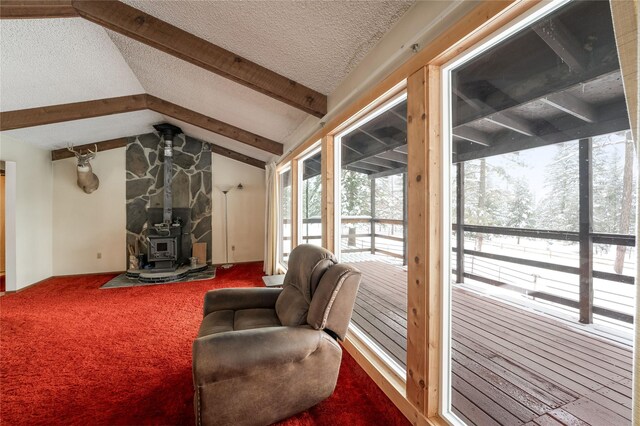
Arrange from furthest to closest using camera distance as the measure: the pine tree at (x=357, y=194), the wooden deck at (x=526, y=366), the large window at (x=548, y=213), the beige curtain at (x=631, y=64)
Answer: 1. the pine tree at (x=357, y=194)
2. the wooden deck at (x=526, y=366)
3. the large window at (x=548, y=213)
4. the beige curtain at (x=631, y=64)

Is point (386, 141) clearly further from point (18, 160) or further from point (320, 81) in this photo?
point (18, 160)

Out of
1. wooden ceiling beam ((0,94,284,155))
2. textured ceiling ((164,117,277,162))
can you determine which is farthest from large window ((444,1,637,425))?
textured ceiling ((164,117,277,162))

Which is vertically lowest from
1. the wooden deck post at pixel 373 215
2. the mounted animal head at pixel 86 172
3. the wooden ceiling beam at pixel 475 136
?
the wooden deck post at pixel 373 215

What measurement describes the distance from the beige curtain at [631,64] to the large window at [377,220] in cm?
147

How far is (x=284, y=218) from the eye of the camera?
209 inches

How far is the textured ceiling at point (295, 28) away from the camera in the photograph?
153cm

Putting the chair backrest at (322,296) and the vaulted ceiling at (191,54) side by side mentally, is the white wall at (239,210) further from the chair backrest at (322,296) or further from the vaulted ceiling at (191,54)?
the chair backrest at (322,296)

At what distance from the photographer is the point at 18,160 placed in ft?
13.0

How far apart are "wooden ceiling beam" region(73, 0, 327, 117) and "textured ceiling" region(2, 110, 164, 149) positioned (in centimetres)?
242

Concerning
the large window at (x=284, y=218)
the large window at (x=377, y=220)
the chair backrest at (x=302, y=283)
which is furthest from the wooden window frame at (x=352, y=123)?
the large window at (x=284, y=218)

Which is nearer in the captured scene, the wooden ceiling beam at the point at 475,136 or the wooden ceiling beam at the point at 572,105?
the wooden ceiling beam at the point at 572,105

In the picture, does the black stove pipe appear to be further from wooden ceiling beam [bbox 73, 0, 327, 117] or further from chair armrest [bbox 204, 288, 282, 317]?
chair armrest [bbox 204, 288, 282, 317]

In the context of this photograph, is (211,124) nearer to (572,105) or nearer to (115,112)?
(115,112)

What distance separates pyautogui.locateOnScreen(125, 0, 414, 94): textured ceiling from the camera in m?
1.53
